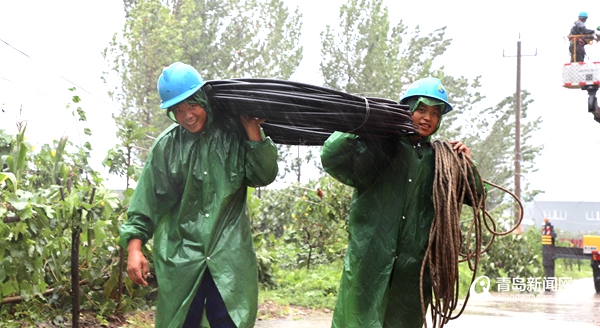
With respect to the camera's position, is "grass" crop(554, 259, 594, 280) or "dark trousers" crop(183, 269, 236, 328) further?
"grass" crop(554, 259, 594, 280)

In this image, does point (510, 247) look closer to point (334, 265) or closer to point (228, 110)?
point (334, 265)

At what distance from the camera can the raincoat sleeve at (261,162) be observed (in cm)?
386

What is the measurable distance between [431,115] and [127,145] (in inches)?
118

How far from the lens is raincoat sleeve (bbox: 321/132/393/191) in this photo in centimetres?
424

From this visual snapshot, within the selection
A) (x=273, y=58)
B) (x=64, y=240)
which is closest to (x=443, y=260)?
(x=64, y=240)

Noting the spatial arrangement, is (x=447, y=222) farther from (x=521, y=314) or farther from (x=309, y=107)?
(x=521, y=314)

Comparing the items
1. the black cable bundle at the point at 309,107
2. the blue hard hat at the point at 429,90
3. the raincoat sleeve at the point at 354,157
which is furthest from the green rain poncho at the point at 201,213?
the blue hard hat at the point at 429,90

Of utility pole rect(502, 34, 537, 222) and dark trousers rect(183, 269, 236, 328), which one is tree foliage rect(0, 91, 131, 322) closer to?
dark trousers rect(183, 269, 236, 328)

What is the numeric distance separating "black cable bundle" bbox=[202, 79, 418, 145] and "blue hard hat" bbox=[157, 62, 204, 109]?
77 mm

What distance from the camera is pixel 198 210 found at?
388cm

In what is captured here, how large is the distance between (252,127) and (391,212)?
2.82 feet

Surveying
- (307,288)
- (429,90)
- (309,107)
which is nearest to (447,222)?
(429,90)

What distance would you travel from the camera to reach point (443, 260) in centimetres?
416

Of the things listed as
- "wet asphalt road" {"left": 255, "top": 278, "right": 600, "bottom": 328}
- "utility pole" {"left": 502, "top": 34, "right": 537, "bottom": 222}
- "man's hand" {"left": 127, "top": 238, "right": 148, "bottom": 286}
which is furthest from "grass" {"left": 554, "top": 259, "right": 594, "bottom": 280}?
"man's hand" {"left": 127, "top": 238, "right": 148, "bottom": 286}
